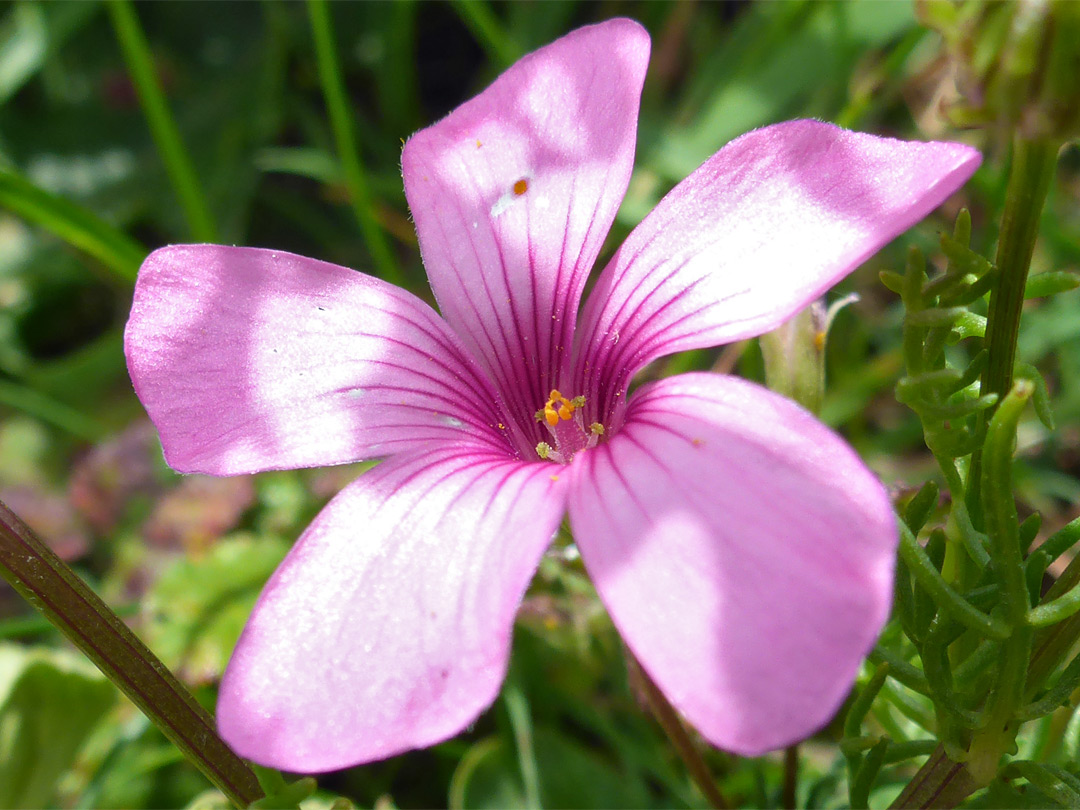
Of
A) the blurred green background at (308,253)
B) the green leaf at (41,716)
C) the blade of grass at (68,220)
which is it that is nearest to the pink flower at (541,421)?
the blurred green background at (308,253)

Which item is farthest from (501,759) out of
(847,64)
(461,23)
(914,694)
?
(461,23)

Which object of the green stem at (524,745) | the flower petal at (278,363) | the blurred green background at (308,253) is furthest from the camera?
the blurred green background at (308,253)

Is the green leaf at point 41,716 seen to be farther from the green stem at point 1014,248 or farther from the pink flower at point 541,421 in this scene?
the green stem at point 1014,248

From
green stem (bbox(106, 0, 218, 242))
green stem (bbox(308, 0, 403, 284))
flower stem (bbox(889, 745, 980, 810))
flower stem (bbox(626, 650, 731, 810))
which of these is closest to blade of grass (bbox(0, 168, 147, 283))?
green stem (bbox(106, 0, 218, 242))

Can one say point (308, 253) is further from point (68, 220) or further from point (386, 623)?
point (386, 623)

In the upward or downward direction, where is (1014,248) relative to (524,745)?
upward

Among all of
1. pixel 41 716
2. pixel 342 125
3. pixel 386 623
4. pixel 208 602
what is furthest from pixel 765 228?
pixel 41 716

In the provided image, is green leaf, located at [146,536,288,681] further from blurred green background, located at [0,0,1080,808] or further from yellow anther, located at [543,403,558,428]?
yellow anther, located at [543,403,558,428]
